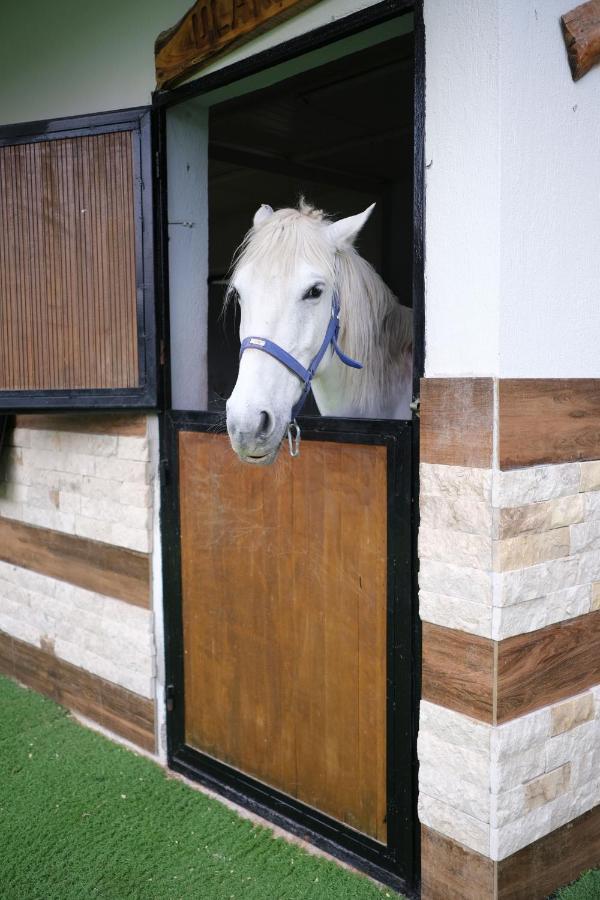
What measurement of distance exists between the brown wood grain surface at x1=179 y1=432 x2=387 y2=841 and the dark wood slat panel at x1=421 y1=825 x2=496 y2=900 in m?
0.19

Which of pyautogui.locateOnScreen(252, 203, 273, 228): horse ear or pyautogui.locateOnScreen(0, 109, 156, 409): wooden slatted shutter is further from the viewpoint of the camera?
pyautogui.locateOnScreen(0, 109, 156, 409): wooden slatted shutter

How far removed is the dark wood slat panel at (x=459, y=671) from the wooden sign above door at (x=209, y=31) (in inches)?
70.5

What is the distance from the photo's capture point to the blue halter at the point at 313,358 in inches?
69.5

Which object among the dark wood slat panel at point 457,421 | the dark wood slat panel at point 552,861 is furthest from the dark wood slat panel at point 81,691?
the dark wood slat panel at point 457,421

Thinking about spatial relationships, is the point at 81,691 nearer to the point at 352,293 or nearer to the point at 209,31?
the point at 352,293

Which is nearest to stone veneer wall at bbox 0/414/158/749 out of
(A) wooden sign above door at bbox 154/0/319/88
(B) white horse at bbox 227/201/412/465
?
(B) white horse at bbox 227/201/412/465

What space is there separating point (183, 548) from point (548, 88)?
1858 millimetres

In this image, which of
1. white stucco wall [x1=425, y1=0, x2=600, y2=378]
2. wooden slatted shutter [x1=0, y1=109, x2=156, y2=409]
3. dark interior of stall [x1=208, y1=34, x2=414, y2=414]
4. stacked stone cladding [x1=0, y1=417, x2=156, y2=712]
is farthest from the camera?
dark interior of stall [x1=208, y1=34, x2=414, y2=414]

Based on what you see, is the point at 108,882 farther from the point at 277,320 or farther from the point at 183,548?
the point at 277,320

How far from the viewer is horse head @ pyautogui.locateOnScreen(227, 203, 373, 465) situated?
1.69 metres

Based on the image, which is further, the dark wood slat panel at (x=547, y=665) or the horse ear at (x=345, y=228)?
the horse ear at (x=345, y=228)

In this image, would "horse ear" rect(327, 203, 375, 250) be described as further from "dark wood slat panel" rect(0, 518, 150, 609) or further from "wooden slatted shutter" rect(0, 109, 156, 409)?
"dark wood slat panel" rect(0, 518, 150, 609)

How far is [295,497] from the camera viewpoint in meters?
2.18

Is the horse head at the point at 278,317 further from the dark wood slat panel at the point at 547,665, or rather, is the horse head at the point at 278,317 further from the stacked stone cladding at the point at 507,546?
the dark wood slat panel at the point at 547,665
